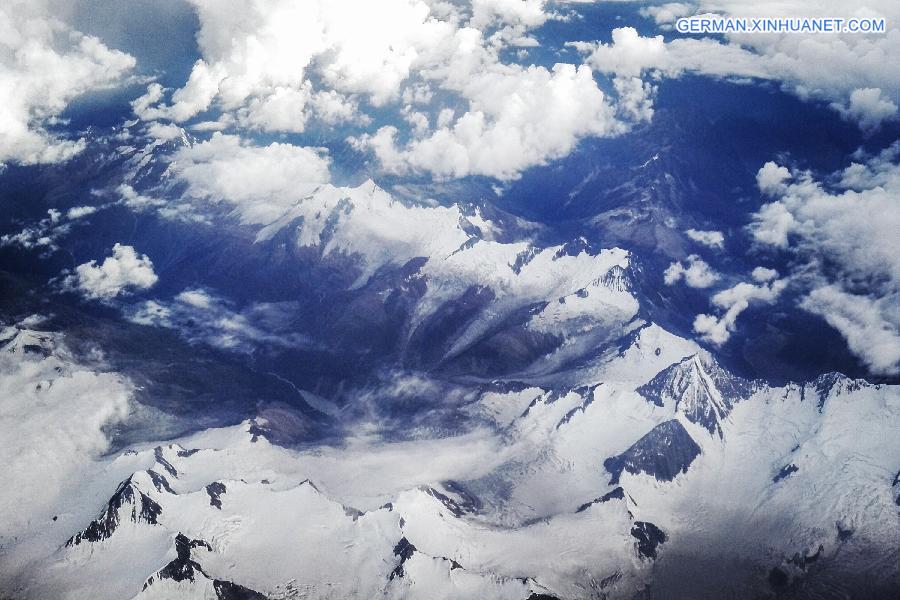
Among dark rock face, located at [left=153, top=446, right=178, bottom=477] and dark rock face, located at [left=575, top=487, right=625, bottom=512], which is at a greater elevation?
dark rock face, located at [left=153, top=446, right=178, bottom=477]

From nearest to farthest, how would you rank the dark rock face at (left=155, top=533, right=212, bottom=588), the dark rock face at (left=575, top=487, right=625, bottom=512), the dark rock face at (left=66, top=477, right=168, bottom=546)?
the dark rock face at (left=155, top=533, right=212, bottom=588)
the dark rock face at (left=66, top=477, right=168, bottom=546)
the dark rock face at (left=575, top=487, right=625, bottom=512)

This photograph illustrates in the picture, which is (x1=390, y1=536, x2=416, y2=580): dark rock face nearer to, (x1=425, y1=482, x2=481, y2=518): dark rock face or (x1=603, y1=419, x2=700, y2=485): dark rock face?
(x1=425, y1=482, x2=481, y2=518): dark rock face

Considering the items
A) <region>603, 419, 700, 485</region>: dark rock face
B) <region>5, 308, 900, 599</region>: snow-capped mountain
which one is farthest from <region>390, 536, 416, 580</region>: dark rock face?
<region>603, 419, 700, 485</region>: dark rock face

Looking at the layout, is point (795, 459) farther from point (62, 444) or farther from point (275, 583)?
point (62, 444)

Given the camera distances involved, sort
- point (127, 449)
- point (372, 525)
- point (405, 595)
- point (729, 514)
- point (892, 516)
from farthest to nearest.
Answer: point (127, 449)
point (729, 514)
point (892, 516)
point (372, 525)
point (405, 595)

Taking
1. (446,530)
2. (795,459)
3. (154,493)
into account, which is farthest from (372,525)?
(795,459)

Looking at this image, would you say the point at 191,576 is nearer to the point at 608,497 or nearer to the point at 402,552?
the point at 402,552

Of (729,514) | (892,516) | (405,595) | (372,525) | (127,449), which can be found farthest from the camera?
(127,449)
